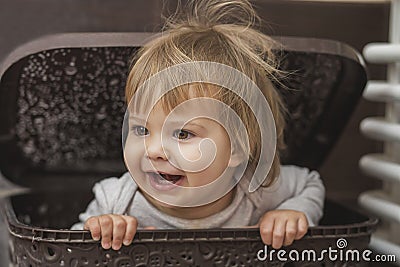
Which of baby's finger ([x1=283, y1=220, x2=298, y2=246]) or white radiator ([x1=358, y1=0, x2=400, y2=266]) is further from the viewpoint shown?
white radiator ([x1=358, y1=0, x2=400, y2=266])

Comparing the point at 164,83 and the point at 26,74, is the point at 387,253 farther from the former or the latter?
the point at 26,74

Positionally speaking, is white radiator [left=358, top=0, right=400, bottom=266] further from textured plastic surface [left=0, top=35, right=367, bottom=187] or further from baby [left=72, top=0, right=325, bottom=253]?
baby [left=72, top=0, right=325, bottom=253]

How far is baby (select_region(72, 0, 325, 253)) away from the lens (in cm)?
76

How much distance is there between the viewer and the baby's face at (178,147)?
76 centimetres

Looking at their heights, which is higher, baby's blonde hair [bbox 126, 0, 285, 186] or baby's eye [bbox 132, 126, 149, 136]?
baby's blonde hair [bbox 126, 0, 285, 186]

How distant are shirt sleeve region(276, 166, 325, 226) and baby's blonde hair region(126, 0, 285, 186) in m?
0.09

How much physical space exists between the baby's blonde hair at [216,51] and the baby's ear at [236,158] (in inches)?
0.5

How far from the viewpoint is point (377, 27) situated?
123 cm

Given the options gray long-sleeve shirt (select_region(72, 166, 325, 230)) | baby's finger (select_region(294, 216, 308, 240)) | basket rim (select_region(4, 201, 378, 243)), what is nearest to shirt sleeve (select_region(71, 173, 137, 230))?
gray long-sleeve shirt (select_region(72, 166, 325, 230))

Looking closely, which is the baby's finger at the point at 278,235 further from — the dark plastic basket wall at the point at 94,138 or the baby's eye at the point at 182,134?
the baby's eye at the point at 182,134

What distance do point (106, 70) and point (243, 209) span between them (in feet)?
0.85

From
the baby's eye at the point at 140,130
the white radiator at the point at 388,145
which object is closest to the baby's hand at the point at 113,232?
the baby's eye at the point at 140,130

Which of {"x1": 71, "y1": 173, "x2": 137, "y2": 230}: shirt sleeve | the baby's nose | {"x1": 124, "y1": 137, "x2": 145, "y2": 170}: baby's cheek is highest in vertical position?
the baby's nose

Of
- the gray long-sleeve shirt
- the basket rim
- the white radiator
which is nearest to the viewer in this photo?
the basket rim
